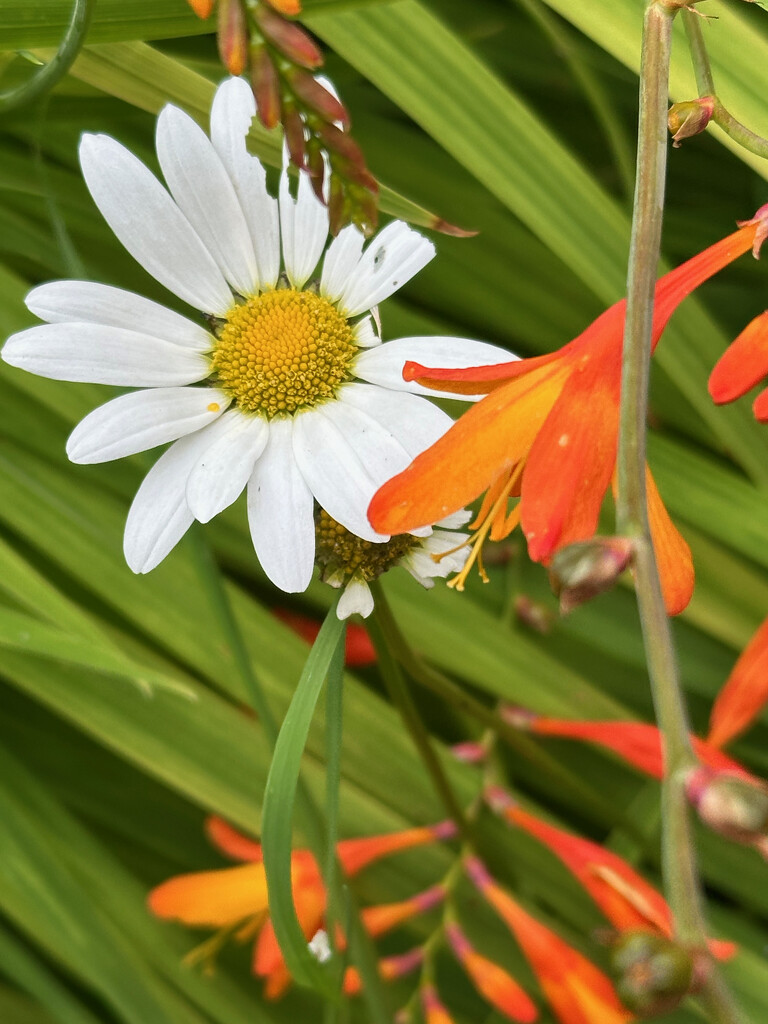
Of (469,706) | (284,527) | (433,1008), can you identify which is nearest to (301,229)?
(284,527)

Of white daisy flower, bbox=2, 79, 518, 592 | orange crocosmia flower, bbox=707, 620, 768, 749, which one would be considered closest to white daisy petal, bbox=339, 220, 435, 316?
white daisy flower, bbox=2, 79, 518, 592

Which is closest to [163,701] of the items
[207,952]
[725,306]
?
[207,952]

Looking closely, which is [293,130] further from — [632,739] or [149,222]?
[632,739]

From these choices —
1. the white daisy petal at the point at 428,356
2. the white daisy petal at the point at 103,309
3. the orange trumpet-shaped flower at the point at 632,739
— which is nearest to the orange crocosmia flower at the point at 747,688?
the orange trumpet-shaped flower at the point at 632,739

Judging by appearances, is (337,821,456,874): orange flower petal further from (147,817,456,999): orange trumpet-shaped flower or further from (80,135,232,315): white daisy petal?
(80,135,232,315): white daisy petal

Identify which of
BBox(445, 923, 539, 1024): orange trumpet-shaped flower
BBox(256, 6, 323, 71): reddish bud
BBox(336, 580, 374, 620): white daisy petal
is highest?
BBox(256, 6, 323, 71): reddish bud

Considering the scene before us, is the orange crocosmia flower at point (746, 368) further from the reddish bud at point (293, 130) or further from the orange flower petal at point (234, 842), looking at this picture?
the orange flower petal at point (234, 842)

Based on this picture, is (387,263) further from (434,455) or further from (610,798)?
(610,798)
